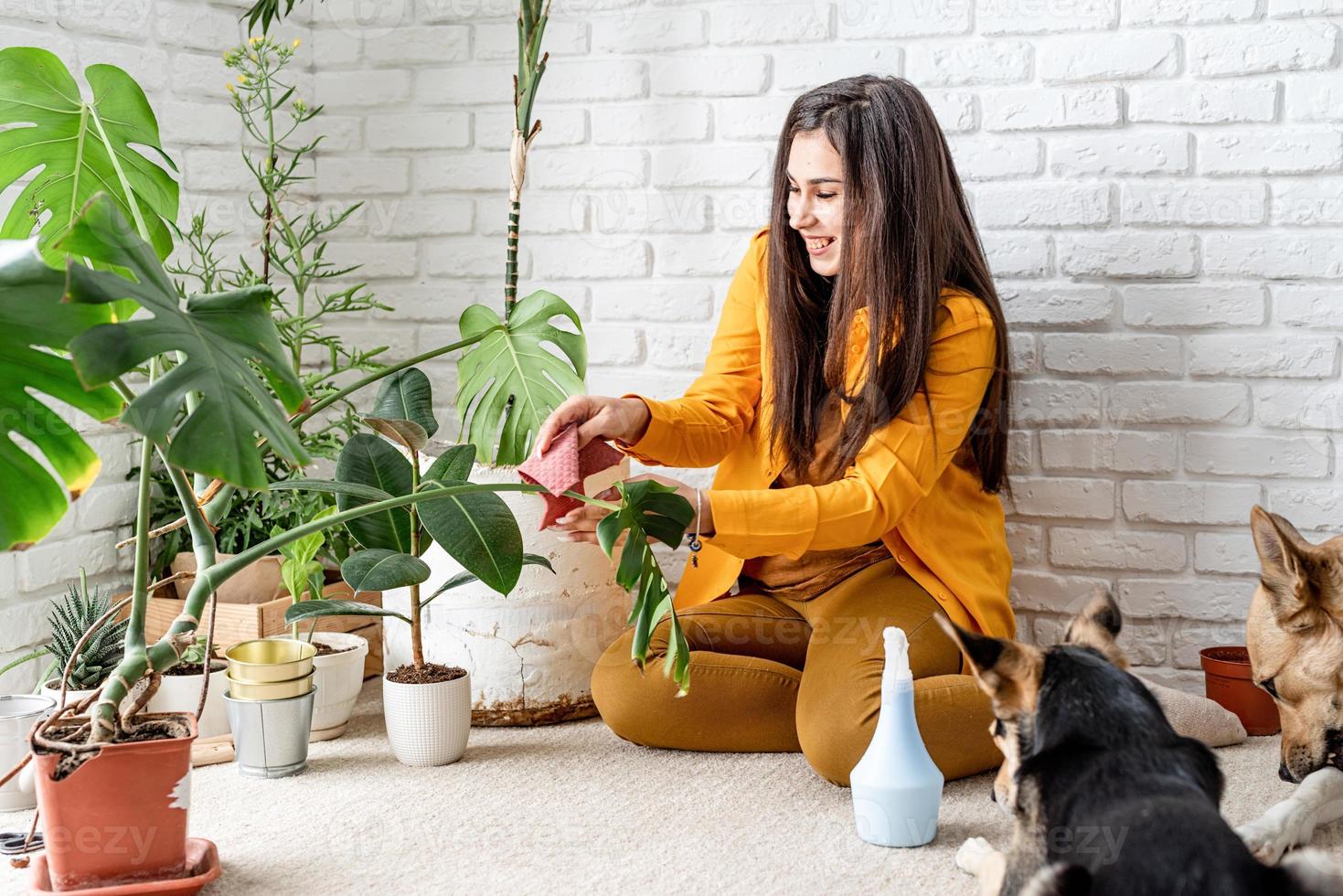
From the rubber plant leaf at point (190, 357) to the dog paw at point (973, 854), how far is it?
3.42ft

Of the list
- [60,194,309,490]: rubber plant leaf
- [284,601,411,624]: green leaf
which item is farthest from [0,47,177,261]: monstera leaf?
[284,601,411,624]: green leaf

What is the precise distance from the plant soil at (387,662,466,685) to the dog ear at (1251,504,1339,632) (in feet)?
4.29

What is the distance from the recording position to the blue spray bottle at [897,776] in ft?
5.73

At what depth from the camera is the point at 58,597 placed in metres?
2.37

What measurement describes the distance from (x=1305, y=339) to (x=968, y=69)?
2.65 feet

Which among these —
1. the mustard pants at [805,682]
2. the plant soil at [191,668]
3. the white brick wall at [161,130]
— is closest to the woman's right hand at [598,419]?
the mustard pants at [805,682]

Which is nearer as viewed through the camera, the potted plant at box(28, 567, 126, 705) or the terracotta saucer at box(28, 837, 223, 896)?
the terracotta saucer at box(28, 837, 223, 896)

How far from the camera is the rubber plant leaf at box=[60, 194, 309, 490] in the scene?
1.13 m

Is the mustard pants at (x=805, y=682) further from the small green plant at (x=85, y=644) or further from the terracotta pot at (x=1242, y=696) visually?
the small green plant at (x=85, y=644)

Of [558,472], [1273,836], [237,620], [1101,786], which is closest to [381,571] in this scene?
[558,472]

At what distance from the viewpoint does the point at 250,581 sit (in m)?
2.46

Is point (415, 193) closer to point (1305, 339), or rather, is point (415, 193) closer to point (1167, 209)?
point (1167, 209)

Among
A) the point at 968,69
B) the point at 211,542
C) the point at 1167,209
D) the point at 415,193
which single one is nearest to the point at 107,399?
the point at 211,542

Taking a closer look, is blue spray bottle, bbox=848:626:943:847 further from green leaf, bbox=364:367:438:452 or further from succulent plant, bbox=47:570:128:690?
succulent plant, bbox=47:570:128:690
